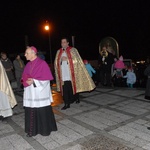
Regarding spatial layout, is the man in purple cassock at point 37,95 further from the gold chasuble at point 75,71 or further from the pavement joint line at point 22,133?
the gold chasuble at point 75,71

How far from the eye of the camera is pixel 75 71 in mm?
7035

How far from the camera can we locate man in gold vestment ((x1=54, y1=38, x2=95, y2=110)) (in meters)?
6.83

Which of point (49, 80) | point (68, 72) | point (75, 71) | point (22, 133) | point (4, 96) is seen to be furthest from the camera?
point (75, 71)

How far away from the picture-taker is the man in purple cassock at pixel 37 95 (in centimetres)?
462

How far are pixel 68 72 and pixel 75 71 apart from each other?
269 mm

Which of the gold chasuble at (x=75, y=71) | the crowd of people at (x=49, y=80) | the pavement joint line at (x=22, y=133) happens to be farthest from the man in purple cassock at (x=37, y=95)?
the gold chasuble at (x=75, y=71)

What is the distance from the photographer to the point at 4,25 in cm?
2914

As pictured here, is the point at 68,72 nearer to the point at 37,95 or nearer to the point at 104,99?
the point at 104,99

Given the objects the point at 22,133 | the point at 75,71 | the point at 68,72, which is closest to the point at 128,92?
the point at 75,71

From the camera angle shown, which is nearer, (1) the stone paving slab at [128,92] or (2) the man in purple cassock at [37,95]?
(2) the man in purple cassock at [37,95]

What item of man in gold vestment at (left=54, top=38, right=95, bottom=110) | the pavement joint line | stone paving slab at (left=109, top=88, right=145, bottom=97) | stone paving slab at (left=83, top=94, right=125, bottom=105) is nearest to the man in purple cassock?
the pavement joint line

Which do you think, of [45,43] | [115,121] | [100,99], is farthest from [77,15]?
[115,121]

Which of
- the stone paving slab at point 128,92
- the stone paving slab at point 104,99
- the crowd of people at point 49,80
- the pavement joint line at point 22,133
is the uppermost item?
the crowd of people at point 49,80

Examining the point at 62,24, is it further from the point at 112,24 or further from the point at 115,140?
the point at 115,140
